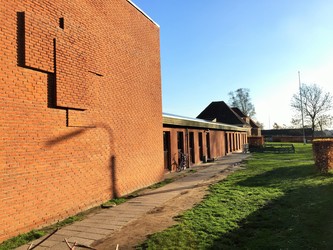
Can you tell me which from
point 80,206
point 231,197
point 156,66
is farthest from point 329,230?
point 156,66

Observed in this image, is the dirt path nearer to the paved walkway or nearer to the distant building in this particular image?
the paved walkway

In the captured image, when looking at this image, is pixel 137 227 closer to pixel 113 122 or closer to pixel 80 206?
pixel 80 206

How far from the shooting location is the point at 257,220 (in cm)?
701

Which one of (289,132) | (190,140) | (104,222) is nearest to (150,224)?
(104,222)

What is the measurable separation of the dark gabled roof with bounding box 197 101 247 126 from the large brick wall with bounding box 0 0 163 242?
42.9 meters

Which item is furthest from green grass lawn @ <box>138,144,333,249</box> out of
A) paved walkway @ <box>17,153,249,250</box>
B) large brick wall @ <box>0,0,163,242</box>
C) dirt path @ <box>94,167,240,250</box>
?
large brick wall @ <box>0,0,163,242</box>

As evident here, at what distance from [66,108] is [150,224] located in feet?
11.9

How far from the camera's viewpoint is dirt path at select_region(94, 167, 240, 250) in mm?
5722

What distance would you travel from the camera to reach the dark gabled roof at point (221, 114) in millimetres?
53553

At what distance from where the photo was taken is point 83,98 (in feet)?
27.8

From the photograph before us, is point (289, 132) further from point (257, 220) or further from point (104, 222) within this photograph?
point (104, 222)

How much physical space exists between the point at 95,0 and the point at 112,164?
524 centimetres

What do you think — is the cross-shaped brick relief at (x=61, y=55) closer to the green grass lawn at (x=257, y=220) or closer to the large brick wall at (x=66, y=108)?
the large brick wall at (x=66, y=108)

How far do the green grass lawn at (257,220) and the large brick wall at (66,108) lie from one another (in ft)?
9.43
